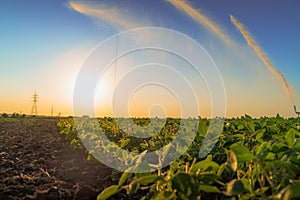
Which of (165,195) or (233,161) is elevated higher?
(233,161)

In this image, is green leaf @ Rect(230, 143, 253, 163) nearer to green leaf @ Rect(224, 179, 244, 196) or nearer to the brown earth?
green leaf @ Rect(224, 179, 244, 196)

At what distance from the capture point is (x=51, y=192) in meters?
2.88

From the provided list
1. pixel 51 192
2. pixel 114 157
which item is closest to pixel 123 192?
pixel 51 192

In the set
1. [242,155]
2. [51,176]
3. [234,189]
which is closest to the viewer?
[234,189]

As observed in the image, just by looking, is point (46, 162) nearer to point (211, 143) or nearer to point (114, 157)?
point (114, 157)

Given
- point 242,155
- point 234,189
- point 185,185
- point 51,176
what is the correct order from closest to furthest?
point 234,189 < point 185,185 < point 242,155 < point 51,176

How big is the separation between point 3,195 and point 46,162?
5.17ft

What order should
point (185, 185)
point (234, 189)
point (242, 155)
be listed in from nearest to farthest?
point (234, 189) < point (185, 185) < point (242, 155)

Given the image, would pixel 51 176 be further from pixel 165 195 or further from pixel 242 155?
pixel 242 155

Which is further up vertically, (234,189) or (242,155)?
(242,155)

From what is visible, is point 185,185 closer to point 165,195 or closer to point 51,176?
point 165,195

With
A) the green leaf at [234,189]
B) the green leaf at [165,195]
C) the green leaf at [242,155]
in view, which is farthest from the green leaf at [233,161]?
the green leaf at [165,195]

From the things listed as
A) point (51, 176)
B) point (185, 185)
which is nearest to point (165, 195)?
point (185, 185)

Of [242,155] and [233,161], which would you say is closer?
[233,161]
